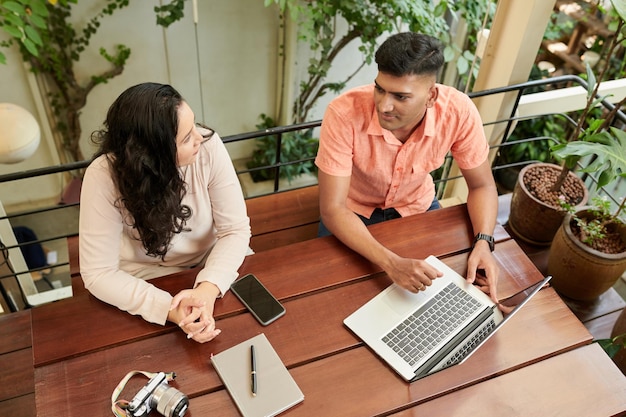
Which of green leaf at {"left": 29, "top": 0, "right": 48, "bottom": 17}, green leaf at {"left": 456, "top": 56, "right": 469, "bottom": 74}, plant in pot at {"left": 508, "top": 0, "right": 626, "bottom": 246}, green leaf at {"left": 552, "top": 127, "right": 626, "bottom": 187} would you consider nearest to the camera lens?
green leaf at {"left": 552, "top": 127, "right": 626, "bottom": 187}

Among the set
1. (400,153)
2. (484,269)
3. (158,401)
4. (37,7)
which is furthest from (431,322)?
(37,7)

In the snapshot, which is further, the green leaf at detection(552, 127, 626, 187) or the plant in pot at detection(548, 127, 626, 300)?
the plant in pot at detection(548, 127, 626, 300)

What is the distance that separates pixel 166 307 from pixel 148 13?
2178 millimetres

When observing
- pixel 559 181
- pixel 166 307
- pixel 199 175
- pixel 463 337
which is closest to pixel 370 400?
pixel 463 337

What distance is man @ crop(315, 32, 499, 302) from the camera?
1519 mm

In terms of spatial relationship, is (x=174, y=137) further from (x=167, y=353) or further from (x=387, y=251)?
(x=387, y=251)

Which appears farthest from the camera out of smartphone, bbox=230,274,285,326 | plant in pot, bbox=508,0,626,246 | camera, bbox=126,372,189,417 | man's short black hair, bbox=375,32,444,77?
plant in pot, bbox=508,0,626,246

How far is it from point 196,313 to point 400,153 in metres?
0.84

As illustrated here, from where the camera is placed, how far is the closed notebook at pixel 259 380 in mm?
1211

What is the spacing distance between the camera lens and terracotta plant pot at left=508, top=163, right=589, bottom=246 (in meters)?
1.61

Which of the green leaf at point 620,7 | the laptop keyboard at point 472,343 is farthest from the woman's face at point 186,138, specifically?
the green leaf at point 620,7

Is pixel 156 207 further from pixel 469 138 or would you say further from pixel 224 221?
pixel 469 138

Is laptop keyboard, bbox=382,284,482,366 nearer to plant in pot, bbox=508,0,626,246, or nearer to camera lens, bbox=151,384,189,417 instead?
camera lens, bbox=151,384,189,417

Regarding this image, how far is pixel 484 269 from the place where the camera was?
5.11ft
